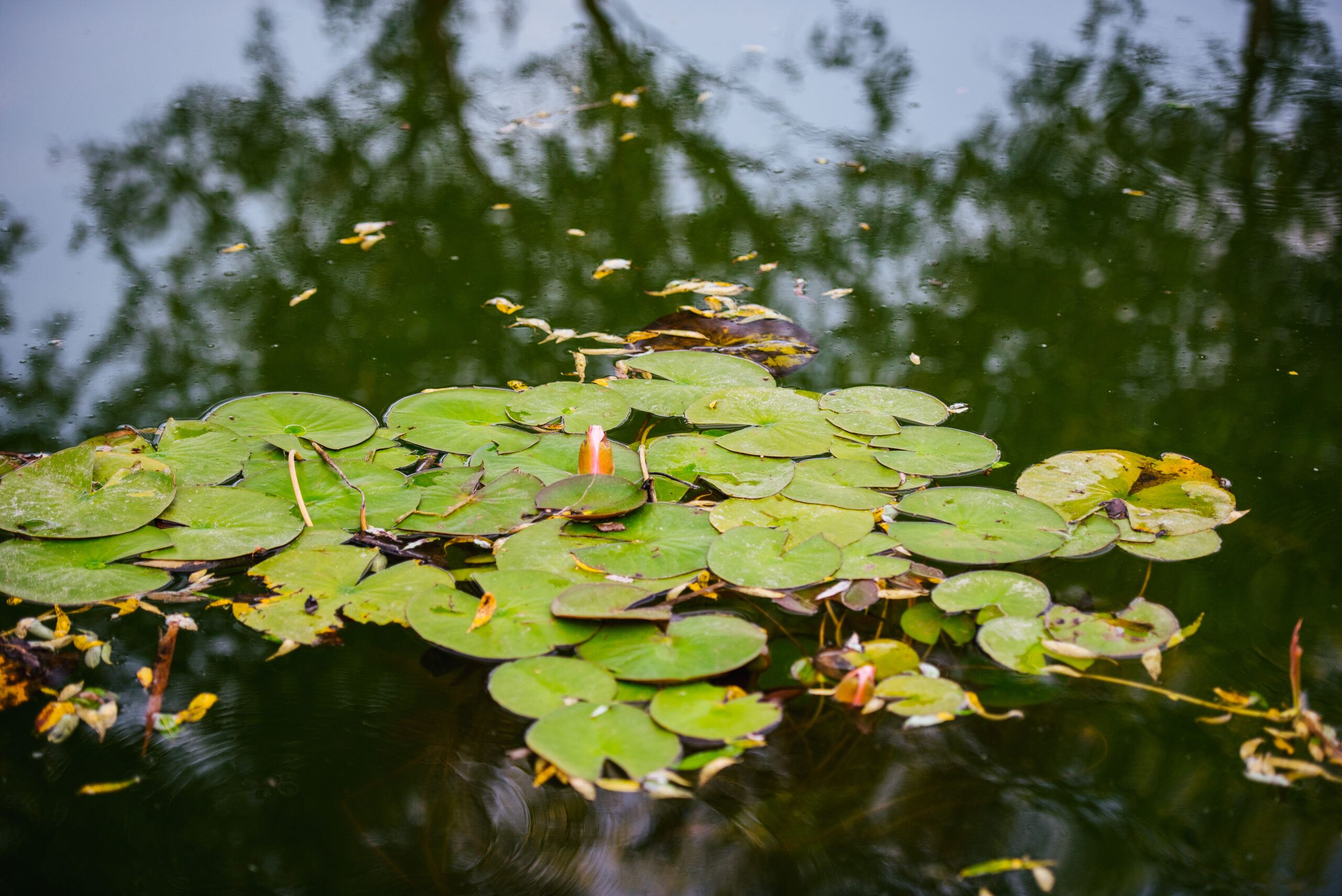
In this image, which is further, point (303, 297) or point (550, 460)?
point (303, 297)

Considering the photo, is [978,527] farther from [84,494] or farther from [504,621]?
[84,494]

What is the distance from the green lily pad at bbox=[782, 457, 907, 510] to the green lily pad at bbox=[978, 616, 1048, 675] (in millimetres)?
334

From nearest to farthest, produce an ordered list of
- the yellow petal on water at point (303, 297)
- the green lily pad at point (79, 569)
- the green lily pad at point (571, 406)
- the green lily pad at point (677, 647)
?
the green lily pad at point (677, 647) < the green lily pad at point (79, 569) < the green lily pad at point (571, 406) < the yellow petal on water at point (303, 297)

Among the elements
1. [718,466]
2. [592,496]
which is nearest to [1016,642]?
[718,466]

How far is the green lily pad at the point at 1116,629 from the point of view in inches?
54.0

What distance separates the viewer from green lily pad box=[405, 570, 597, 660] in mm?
1336

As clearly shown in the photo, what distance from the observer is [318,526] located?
158 cm

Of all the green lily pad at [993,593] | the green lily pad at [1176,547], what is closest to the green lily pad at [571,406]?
the green lily pad at [993,593]

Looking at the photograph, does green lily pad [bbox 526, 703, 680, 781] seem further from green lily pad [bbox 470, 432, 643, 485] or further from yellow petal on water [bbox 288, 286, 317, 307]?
yellow petal on water [bbox 288, 286, 317, 307]

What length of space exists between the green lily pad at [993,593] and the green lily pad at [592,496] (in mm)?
550

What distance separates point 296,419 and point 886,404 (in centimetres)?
127

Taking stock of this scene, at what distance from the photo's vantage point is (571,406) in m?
1.93

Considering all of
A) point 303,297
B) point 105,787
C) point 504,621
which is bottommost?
point 105,787

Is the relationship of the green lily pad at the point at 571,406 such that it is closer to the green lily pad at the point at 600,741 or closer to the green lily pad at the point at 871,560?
the green lily pad at the point at 871,560
